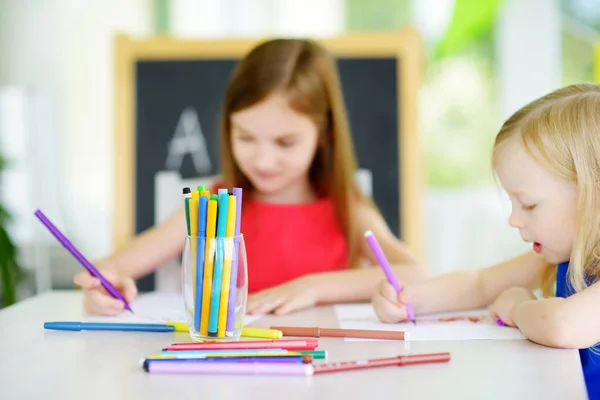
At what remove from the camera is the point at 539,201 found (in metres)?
0.93

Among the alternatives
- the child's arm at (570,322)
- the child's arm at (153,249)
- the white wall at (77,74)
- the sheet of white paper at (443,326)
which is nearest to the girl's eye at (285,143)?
the child's arm at (153,249)

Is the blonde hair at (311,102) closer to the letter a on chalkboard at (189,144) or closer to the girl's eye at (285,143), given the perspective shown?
the girl's eye at (285,143)

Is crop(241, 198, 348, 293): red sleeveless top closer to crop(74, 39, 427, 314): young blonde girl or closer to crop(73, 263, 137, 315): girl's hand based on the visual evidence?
crop(74, 39, 427, 314): young blonde girl

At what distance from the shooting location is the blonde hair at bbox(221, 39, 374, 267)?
1391 mm

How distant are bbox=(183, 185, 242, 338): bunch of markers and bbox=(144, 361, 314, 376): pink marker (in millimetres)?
101

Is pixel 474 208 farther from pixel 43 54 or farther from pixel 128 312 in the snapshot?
pixel 128 312

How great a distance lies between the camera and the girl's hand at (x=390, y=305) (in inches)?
38.6

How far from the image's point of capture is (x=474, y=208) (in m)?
2.67

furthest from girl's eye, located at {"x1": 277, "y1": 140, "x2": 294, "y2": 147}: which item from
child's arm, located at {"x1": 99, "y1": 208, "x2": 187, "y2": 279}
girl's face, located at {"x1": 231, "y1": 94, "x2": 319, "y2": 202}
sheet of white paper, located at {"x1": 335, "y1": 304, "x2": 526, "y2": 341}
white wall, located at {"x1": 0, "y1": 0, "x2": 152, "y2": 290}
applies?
white wall, located at {"x1": 0, "y1": 0, "x2": 152, "y2": 290}

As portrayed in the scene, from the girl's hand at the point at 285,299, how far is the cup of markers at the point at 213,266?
0.26 m

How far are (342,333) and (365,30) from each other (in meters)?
1.94

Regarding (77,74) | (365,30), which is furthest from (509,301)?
→ (77,74)

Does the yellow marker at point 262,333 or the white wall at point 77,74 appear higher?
the white wall at point 77,74

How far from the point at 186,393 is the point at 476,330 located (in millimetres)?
428
